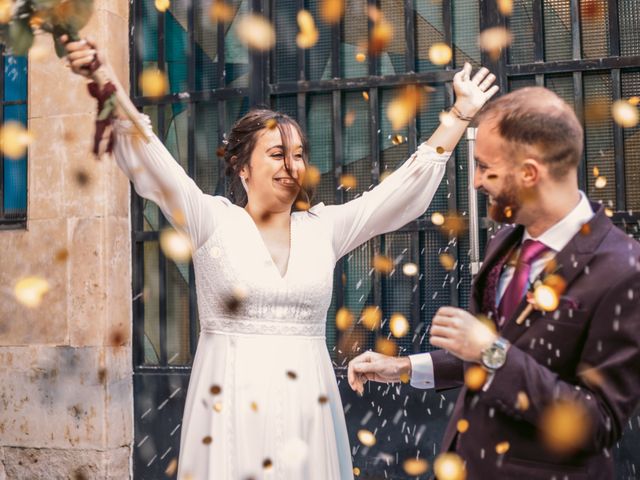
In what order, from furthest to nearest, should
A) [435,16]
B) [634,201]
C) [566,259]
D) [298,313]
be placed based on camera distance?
[435,16] < [634,201] < [298,313] < [566,259]

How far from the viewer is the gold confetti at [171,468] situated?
19.4 ft

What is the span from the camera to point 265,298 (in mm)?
3410

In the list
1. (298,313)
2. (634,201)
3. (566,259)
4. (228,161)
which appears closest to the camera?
(566,259)

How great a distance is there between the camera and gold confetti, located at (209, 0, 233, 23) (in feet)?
19.9

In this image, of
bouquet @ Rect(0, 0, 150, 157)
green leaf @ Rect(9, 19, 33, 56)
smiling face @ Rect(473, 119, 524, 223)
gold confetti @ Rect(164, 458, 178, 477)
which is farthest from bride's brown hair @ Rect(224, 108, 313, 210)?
gold confetti @ Rect(164, 458, 178, 477)

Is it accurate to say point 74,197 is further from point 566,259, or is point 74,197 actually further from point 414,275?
point 566,259

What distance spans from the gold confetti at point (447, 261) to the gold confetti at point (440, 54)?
42.6 inches

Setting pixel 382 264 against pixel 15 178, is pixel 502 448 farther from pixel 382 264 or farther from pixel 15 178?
pixel 15 178

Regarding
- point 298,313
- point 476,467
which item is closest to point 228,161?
point 298,313

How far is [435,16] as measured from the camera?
567cm

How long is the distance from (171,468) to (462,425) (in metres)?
3.92

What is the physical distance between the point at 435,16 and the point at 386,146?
0.78 m

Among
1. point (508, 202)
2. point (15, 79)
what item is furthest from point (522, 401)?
point (15, 79)

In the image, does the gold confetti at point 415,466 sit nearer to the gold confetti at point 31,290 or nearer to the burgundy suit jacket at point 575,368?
the gold confetti at point 31,290
